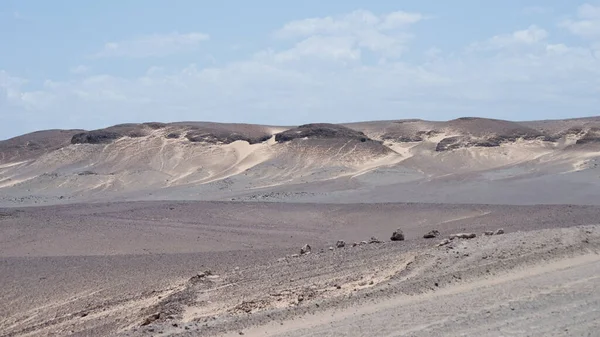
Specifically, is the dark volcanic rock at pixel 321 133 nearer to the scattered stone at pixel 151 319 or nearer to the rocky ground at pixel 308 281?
the rocky ground at pixel 308 281

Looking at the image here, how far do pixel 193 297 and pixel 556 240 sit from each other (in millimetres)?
6066

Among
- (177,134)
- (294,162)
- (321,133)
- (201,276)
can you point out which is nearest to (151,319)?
(201,276)

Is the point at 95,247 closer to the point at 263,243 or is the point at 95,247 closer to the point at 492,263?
the point at 263,243

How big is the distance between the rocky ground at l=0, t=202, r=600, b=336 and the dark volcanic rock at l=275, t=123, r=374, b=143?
3444 cm

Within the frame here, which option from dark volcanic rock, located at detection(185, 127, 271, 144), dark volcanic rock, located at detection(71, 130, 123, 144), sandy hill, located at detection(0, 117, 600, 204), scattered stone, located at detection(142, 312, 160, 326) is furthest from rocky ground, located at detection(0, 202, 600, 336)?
dark volcanic rock, located at detection(71, 130, 123, 144)

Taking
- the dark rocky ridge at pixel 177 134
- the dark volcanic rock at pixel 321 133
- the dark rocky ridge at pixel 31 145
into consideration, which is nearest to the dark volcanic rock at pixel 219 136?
the dark rocky ridge at pixel 177 134

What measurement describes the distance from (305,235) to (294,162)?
31.1 metres

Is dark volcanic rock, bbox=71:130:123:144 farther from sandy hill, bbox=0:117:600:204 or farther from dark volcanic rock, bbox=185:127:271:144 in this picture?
dark volcanic rock, bbox=185:127:271:144

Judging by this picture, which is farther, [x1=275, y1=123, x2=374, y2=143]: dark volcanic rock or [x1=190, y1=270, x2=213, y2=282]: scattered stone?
[x1=275, y1=123, x2=374, y2=143]: dark volcanic rock

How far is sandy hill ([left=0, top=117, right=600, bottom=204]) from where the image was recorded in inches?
1786

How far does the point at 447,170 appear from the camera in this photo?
53.8 metres

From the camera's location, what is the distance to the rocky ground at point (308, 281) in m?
9.87

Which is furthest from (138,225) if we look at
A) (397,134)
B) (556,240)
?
(397,134)

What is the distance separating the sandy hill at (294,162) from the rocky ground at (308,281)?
15338 mm
